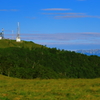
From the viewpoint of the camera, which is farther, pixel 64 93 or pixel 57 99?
pixel 64 93

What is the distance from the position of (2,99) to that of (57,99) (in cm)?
494

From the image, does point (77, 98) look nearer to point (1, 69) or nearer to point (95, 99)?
Result: point (95, 99)

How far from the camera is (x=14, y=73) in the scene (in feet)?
489

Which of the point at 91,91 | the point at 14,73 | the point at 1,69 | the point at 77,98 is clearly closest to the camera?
the point at 77,98

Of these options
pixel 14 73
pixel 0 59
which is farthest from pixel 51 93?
pixel 0 59

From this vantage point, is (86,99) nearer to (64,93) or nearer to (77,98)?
(77,98)

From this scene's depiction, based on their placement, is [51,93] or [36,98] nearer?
[36,98]

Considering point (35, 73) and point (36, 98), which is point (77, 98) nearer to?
point (36, 98)

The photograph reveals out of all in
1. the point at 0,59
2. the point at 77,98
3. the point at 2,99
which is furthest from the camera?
the point at 0,59

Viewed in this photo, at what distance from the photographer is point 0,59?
16525 centimetres

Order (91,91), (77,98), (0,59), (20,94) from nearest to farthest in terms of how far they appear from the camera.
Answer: (77,98) → (20,94) → (91,91) → (0,59)

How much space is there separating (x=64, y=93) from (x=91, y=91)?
13.0ft

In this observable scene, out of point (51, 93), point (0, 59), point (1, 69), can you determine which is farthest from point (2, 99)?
point (0, 59)

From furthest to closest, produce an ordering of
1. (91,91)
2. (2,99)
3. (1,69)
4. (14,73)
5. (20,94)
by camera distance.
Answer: (14,73) → (1,69) → (91,91) → (20,94) → (2,99)
